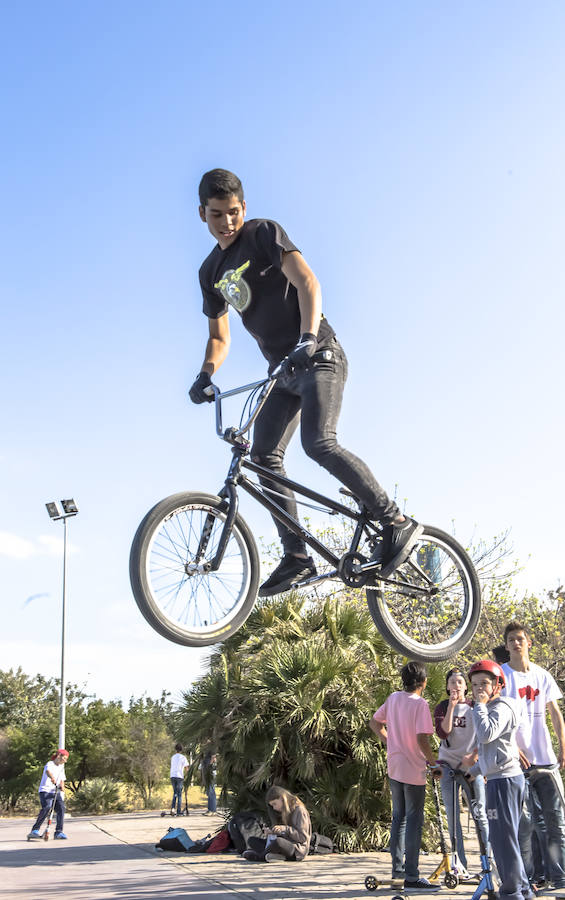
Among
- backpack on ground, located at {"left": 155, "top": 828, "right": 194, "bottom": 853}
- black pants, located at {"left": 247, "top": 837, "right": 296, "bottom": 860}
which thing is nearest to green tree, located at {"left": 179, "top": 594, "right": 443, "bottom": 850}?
black pants, located at {"left": 247, "top": 837, "right": 296, "bottom": 860}

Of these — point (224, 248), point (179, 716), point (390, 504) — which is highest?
point (224, 248)

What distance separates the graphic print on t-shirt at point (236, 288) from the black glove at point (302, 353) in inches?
18.0

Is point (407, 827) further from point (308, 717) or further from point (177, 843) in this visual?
point (177, 843)

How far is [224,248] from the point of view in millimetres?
4316

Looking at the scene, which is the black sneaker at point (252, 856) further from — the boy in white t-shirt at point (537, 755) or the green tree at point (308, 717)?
the boy in white t-shirt at point (537, 755)

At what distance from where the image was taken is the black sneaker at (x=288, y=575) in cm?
426

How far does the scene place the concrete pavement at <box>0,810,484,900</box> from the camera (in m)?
8.73

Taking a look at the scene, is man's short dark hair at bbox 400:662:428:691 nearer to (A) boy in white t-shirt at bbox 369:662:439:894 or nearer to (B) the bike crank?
(A) boy in white t-shirt at bbox 369:662:439:894

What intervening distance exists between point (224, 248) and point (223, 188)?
0.36 m

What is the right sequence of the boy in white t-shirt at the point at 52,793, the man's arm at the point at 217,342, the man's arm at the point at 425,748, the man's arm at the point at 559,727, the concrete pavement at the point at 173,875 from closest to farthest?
the man's arm at the point at 217,342
the man's arm at the point at 559,727
the man's arm at the point at 425,748
the concrete pavement at the point at 173,875
the boy in white t-shirt at the point at 52,793

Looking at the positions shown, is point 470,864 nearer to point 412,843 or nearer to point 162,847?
point 412,843

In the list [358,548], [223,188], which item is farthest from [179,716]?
[223,188]

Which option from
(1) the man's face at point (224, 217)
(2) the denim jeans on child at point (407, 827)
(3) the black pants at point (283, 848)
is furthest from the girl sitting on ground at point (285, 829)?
(1) the man's face at point (224, 217)

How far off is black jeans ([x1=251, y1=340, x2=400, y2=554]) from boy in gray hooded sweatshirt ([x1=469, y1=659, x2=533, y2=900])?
8.55 ft
